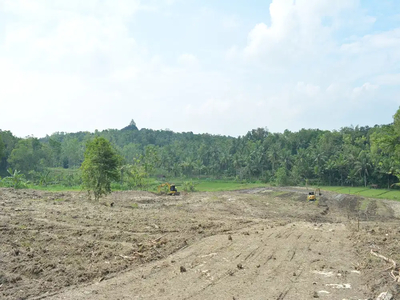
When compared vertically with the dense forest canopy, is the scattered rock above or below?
below

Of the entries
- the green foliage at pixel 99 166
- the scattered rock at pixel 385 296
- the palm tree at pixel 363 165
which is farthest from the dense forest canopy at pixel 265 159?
the scattered rock at pixel 385 296

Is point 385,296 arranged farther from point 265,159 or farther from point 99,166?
point 265,159

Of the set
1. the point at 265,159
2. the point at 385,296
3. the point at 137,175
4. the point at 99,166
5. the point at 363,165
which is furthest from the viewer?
the point at 265,159

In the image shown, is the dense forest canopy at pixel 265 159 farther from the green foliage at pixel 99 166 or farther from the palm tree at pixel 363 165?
the green foliage at pixel 99 166

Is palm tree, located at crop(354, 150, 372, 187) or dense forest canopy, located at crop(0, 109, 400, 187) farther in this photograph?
dense forest canopy, located at crop(0, 109, 400, 187)

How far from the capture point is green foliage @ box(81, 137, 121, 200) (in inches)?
1133

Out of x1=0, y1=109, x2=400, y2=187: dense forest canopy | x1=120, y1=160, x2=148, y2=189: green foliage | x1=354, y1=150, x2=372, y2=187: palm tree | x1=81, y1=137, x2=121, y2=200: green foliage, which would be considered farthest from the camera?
x1=0, y1=109, x2=400, y2=187: dense forest canopy

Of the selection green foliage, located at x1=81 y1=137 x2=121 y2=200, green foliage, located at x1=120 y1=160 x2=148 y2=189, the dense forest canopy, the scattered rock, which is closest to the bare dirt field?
the scattered rock

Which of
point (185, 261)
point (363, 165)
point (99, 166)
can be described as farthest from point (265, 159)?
point (185, 261)

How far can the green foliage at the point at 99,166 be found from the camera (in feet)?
94.4

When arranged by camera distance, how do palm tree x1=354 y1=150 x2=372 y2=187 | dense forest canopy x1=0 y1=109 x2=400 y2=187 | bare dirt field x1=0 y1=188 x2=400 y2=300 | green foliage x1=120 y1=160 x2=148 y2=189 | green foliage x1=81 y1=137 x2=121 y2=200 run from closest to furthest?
bare dirt field x1=0 y1=188 x2=400 y2=300 < green foliage x1=81 y1=137 x2=121 y2=200 < green foliage x1=120 y1=160 x2=148 y2=189 < palm tree x1=354 y1=150 x2=372 y2=187 < dense forest canopy x1=0 y1=109 x2=400 y2=187

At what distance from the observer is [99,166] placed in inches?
1133

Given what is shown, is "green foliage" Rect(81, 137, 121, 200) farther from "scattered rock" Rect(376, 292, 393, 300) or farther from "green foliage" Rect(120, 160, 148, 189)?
"scattered rock" Rect(376, 292, 393, 300)

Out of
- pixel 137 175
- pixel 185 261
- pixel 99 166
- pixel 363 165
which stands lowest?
pixel 185 261
